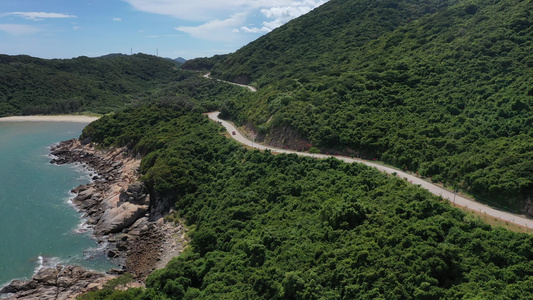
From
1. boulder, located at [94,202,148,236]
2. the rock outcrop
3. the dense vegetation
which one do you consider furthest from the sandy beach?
the rock outcrop

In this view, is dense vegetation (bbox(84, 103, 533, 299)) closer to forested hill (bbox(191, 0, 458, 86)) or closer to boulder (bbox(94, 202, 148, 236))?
boulder (bbox(94, 202, 148, 236))

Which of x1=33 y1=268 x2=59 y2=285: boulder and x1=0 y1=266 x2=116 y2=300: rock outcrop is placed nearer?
x1=0 y1=266 x2=116 y2=300: rock outcrop

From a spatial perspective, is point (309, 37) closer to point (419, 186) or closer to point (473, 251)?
point (419, 186)

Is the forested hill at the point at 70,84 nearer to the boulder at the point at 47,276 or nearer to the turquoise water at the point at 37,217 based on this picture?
the turquoise water at the point at 37,217

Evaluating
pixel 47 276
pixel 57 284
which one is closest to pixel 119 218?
pixel 47 276

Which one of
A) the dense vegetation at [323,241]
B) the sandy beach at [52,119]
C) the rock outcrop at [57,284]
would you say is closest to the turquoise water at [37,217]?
the rock outcrop at [57,284]

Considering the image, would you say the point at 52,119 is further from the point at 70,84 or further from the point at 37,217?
the point at 37,217
